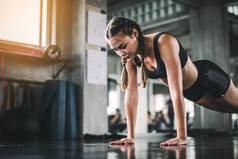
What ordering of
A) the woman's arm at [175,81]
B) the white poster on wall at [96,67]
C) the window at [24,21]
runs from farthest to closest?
1. the white poster on wall at [96,67]
2. the window at [24,21]
3. the woman's arm at [175,81]

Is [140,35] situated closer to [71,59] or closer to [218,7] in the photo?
[71,59]

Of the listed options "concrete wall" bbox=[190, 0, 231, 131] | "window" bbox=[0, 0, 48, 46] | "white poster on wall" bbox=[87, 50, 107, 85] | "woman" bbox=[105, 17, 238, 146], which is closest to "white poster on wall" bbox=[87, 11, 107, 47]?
"white poster on wall" bbox=[87, 50, 107, 85]

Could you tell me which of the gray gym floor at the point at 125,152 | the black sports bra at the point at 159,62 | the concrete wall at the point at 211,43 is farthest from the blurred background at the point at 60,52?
the concrete wall at the point at 211,43

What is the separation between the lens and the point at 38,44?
356cm

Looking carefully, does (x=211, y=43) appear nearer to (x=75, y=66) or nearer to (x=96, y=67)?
(x=96, y=67)

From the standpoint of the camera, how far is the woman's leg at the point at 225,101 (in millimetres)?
2227

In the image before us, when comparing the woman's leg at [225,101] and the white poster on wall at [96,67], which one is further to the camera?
the white poster on wall at [96,67]

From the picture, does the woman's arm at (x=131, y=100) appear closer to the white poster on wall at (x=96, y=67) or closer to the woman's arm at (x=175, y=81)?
the woman's arm at (x=175, y=81)

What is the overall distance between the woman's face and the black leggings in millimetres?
648

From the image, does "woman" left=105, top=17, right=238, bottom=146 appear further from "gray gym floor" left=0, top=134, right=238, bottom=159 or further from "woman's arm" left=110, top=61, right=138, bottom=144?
"gray gym floor" left=0, top=134, right=238, bottom=159

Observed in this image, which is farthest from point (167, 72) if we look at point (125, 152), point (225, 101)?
point (225, 101)

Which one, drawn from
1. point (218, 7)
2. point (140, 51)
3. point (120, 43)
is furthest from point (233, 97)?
point (218, 7)

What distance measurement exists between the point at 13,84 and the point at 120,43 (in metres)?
2.13

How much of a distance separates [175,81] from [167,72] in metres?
0.07
